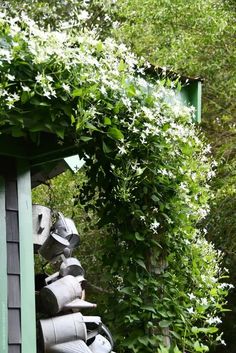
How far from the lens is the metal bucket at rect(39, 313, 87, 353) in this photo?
217cm

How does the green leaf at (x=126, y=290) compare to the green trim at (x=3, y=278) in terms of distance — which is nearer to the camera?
the green trim at (x=3, y=278)

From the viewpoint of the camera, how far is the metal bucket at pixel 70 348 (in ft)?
7.07

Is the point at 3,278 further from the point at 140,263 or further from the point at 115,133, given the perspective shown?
the point at 115,133

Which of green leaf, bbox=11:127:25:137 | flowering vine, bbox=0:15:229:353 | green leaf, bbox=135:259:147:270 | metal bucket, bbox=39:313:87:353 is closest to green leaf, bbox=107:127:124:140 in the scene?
flowering vine, bbox=0:15:229:353

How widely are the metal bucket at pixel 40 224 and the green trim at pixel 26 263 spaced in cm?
31

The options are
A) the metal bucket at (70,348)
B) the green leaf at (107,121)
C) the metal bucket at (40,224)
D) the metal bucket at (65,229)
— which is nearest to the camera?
the green leaf at (107,121)

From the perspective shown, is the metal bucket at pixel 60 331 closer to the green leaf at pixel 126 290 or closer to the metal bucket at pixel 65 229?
the green leaf at pixel 126 290

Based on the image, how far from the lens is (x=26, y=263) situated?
2084 millimetres

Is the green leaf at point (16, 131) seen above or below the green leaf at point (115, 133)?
below

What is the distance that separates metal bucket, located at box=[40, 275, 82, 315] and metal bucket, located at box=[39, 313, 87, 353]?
0.15ft

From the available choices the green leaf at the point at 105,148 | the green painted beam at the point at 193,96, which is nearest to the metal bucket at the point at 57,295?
the green leaf at the point at 105,148

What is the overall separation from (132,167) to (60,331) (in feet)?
2.23

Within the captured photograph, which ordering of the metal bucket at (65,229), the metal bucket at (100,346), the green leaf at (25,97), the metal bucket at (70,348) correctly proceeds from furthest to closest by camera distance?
1. the metal bucket at (65,229)
2. the metal bucket at (100,346)
3. the metal bucket at (70,348)
4. the green leaf at (25,97)

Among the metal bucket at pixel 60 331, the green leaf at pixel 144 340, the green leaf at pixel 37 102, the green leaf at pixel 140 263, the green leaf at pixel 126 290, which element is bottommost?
the green leaf at pixel 144 340
